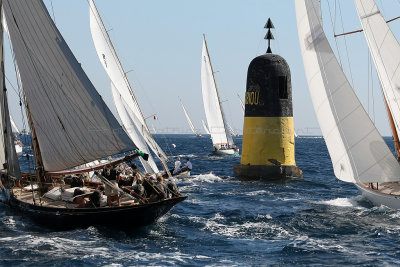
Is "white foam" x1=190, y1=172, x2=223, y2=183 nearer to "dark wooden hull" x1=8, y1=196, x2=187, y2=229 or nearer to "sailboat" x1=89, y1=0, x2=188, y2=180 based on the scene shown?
"sailboat" x1=89, y1=0, x2=188, y2=180

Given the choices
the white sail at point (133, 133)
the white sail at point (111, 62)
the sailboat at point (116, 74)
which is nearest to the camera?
the white sail at point (133, 133)

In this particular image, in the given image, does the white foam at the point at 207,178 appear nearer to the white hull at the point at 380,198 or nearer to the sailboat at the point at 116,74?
the sailboat at the point at 116,74

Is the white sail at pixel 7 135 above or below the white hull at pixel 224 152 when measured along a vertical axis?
above

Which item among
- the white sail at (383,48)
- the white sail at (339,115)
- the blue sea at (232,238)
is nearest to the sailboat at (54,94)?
the blue sea at (232,238)

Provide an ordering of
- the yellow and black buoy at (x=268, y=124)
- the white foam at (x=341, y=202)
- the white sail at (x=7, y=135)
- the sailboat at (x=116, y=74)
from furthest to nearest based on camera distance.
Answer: the sailboat at (x=116, y=74)
the yellow and black buoy at (x=268, y=124)
the white foam at (x=341, y=202)
the white sail at (x=7, y=135)

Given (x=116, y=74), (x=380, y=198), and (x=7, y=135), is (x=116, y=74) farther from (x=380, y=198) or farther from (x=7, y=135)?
(x=380, y=198)

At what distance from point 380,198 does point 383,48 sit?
20.6 feet

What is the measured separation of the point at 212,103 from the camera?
73562 mm

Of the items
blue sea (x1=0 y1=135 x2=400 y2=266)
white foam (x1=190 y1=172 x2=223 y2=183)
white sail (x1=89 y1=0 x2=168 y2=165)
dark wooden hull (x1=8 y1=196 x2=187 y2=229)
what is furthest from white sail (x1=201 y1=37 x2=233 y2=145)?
dark wooden hull (x1=8 y1=196 x2=187 y2=229)

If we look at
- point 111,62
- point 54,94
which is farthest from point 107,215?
point 111,62

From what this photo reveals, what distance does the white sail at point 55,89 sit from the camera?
23.0 metres

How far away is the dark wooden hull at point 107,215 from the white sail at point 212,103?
50.4m

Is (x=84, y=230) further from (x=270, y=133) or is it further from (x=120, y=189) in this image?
(x=270, y=133)

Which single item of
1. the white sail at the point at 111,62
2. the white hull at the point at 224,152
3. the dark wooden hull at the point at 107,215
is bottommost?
the dark wooden hull at the point at 107,215
